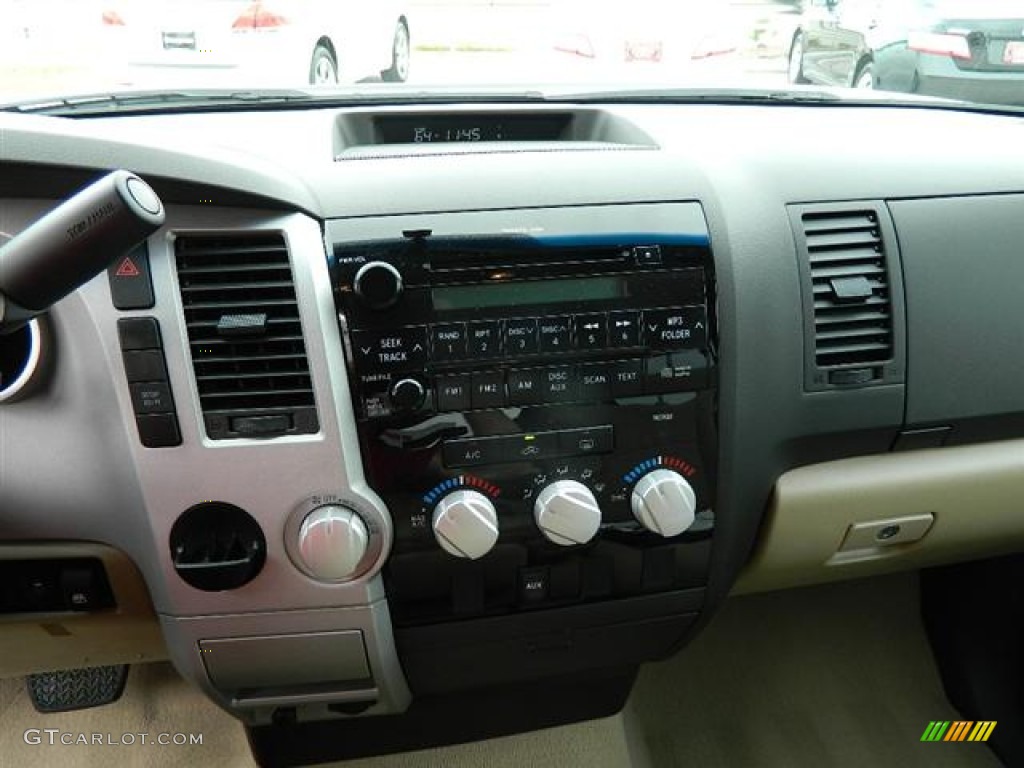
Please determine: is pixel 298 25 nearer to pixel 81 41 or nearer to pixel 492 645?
pixel 81 41

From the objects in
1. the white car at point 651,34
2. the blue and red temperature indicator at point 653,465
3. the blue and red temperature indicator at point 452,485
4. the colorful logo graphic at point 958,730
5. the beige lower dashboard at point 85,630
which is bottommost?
the colorful logo graphic at point 958,730

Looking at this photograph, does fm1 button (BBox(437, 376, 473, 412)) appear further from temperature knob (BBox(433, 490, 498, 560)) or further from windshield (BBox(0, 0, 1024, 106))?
windshield (BBox(0, 0, 1024, 106))

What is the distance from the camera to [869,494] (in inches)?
44.1

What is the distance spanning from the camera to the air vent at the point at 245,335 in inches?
31.9

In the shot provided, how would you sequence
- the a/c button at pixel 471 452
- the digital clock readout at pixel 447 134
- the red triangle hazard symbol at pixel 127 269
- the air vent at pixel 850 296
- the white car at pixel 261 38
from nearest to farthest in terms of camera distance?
the red triangle hazard symbol at pixel 127 269
the a/c button at pixel 471 452
the air vent at pixel 850 296
the digital clock readout at pixel 447 134
the white car at pixel 261 38

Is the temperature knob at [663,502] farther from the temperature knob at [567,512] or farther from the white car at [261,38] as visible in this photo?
the white car at [261,38]

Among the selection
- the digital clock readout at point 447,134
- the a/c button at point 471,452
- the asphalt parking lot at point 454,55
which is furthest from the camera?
the asphalt parking lot at point 454,55

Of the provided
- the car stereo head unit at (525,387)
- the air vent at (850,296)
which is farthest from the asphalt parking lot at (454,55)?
the car stereo head unit at (525,387)

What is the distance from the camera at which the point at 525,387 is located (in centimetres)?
90

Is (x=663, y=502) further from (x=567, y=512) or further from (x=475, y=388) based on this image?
Answer: (x=475, y=388)

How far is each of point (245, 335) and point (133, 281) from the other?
112 mm

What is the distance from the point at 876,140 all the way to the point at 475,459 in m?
0.71

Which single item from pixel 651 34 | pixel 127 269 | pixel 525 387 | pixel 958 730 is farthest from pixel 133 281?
pixel 958 730

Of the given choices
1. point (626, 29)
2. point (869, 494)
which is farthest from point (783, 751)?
point (626, 29)
